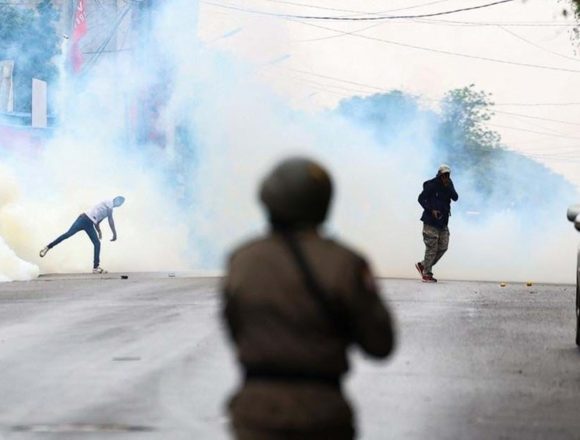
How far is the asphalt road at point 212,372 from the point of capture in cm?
908

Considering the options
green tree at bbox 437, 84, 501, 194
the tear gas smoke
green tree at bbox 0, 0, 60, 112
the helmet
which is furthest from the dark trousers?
green tree at bbox 437, 84, 501, 194

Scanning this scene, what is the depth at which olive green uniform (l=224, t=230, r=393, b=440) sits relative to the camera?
4270 mm

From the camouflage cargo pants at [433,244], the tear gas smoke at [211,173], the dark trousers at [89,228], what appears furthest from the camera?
the tear gas smoke at [211,173]

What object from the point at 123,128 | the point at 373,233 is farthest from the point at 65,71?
the point at 373,233

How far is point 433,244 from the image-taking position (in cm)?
2320

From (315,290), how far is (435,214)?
62.0 feet

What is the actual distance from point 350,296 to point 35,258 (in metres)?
24.6

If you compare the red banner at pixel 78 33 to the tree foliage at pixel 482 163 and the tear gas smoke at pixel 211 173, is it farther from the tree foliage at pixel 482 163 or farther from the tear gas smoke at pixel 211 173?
the tree foliage at pixel 482 163

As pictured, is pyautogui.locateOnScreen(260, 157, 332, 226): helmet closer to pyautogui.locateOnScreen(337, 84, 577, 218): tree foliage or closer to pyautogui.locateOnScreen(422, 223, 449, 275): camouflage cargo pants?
pyautogui.locateOnScreen(422, 223, 449, 275): camouflage cargo pants

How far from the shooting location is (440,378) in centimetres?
1114

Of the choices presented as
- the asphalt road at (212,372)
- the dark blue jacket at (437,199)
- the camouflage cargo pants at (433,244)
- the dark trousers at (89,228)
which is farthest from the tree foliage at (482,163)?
the asphalt road at (212,372)

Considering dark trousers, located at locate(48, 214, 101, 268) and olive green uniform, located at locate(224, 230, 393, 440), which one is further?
dark trousers, located at locate(48, 214, 101, 268)

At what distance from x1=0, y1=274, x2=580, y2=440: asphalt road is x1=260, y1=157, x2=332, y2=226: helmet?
14.4ft

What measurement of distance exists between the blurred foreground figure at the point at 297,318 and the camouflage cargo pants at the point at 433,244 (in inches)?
735
